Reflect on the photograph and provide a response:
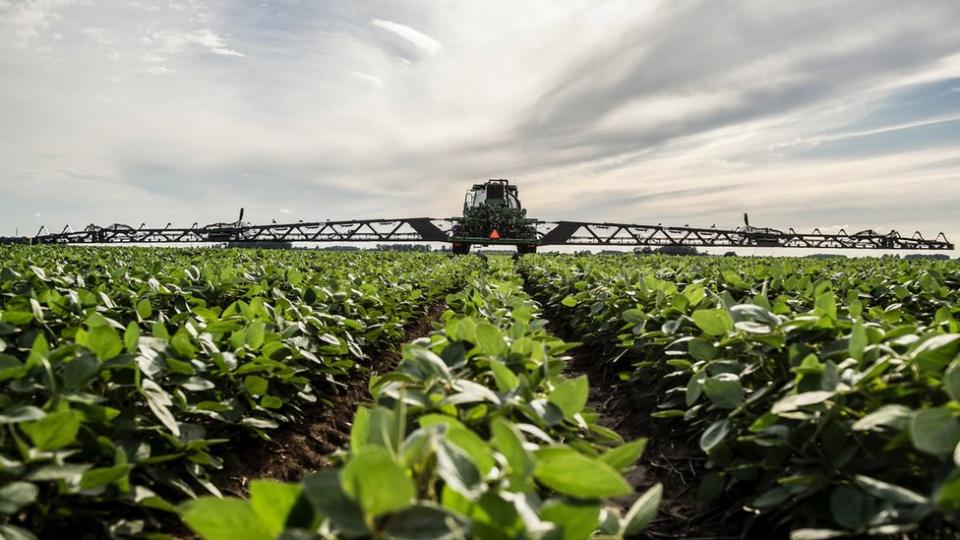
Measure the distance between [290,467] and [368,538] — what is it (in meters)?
2.78

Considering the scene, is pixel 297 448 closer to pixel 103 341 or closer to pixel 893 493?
pixel 103 341

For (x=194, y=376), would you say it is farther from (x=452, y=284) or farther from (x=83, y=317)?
(x=452, y=284)

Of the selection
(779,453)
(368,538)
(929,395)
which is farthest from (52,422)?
(929,395)

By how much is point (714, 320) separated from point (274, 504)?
1.99 meters

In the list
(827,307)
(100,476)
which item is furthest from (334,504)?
(827,307)

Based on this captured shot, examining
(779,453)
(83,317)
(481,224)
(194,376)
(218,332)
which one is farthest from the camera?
(481,224)

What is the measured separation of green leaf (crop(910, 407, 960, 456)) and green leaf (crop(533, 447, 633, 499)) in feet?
2.38

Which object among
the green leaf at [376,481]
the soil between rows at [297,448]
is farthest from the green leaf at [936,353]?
the soil between rows at [297,448]

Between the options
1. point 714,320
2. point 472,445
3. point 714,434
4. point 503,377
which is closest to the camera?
point 472,445

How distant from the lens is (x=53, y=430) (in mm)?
1468

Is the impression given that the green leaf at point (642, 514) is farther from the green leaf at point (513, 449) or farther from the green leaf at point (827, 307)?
the green leaf at point (827, 307)

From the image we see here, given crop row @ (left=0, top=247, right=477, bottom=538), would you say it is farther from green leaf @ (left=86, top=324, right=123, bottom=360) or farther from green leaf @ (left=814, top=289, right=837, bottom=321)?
green leaf @ (left=814, top=289, right=837, bottom=321)

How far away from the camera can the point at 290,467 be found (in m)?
3.38

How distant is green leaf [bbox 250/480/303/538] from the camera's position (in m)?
0.99
